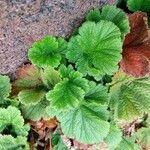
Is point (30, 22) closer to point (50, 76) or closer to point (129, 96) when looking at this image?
point (50, 76)

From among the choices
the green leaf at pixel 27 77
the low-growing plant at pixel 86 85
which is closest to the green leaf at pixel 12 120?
the low-growing plant at pixel 86 85

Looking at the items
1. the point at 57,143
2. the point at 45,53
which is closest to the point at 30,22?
the point at 45,53

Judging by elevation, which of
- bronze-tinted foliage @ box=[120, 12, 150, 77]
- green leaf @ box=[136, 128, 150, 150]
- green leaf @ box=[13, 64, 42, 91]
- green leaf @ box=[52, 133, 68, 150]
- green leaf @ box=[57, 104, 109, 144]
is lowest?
green leaf @ box=[136, 128, 150, 150]

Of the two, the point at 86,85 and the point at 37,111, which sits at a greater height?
the point at 86,85


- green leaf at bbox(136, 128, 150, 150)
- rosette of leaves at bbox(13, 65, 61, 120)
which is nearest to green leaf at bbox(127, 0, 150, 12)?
rosette of leaves at bbox(13, 65, 61, 120)

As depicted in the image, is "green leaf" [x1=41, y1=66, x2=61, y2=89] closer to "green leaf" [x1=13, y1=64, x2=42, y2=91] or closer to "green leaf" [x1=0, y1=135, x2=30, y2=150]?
"green leaf" [x1=13, y1=64, x2=42, y2=91]

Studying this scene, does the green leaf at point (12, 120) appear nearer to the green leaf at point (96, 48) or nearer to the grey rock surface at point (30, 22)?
the grey rock surface at point (30, 22)
